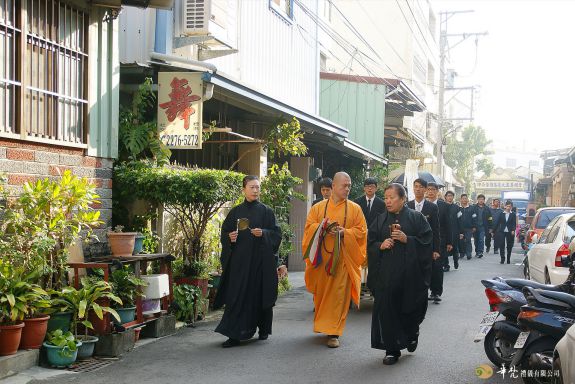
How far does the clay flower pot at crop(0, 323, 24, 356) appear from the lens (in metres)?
6.30

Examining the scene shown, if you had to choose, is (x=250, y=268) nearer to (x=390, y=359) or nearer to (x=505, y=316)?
(x=390, y=359)

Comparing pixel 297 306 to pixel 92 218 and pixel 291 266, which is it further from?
pixel 291 266

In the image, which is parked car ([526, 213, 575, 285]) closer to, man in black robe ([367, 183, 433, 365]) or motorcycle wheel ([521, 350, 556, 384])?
man in black robe ([367, 183, 433, 365])

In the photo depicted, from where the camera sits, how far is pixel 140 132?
9.48 meters

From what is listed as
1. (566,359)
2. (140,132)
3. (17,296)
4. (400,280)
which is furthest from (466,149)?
(566,359)

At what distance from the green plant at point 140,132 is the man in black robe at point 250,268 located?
1851 millimetres

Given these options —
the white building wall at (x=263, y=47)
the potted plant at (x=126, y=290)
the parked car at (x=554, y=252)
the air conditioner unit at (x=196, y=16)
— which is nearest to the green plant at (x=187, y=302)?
the potted plant at (x=126, y=290)

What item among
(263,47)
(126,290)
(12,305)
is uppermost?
(263,47)

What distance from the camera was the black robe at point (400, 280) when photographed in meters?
7.24

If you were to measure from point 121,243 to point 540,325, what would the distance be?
15.4 feet

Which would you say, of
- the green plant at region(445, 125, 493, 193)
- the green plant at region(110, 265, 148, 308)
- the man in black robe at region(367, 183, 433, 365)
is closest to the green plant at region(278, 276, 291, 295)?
the green plant at region(110, 265, 148, 308)

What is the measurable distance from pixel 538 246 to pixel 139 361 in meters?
8.38

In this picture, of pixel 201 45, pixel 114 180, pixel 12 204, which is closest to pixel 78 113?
pixel 114 180

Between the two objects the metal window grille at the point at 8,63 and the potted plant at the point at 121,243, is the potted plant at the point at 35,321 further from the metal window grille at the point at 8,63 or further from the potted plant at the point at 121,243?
the metal window grille at the point at 8,63
